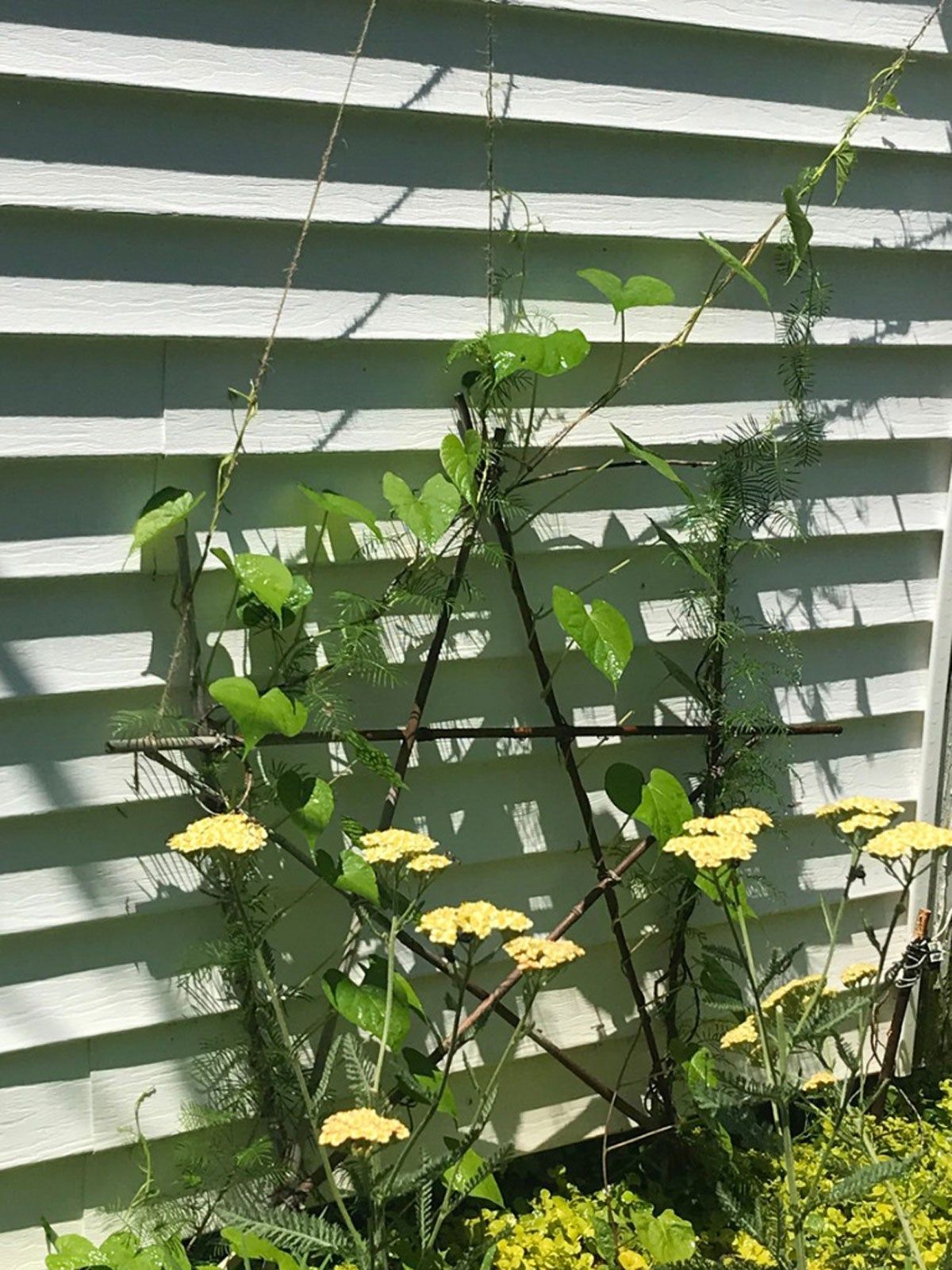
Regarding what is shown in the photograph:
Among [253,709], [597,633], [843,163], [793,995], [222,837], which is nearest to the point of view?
[222,837]

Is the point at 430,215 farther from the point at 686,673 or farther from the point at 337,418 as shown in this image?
the point at 686,673

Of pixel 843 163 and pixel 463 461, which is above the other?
pixel 843 163

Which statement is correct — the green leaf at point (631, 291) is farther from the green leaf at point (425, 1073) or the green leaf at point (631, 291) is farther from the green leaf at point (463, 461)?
the green leaf at point (425, 1073)

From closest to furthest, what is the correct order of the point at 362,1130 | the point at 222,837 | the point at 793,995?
the point at 362,1130, the point at 222,837, the point at 793,995

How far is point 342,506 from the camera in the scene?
5.78ft

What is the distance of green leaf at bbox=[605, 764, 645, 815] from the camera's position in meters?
1.97

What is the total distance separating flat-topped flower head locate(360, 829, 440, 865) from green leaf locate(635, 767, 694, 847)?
501 millimetres

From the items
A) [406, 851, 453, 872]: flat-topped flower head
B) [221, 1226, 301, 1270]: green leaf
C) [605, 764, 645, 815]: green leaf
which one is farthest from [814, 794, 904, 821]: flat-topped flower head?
[221, 1226, 301, 1270]: green leaf

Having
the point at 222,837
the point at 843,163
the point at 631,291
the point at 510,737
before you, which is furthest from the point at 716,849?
the point at 843,163

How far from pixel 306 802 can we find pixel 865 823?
0.78 m

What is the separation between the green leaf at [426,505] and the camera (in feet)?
5.76

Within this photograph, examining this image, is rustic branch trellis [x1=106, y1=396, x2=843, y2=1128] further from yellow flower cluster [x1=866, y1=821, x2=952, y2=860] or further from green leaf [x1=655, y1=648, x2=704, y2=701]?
yellow flower cluster [x1=866, y1=821, x2=952, y2=860]

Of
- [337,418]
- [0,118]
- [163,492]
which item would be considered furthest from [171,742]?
[0,118]

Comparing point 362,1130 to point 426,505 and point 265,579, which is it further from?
point 426,505
